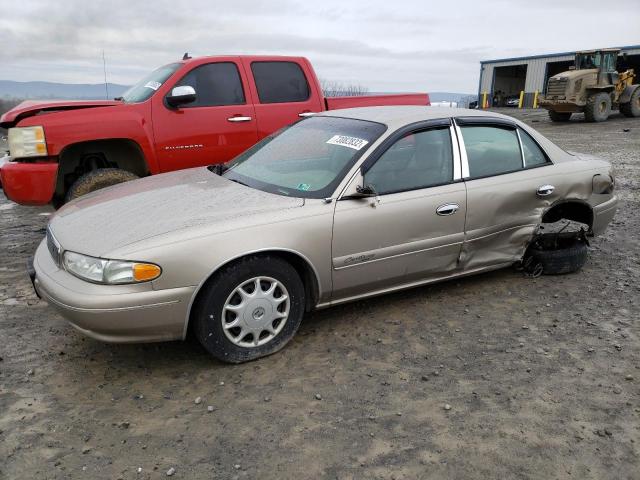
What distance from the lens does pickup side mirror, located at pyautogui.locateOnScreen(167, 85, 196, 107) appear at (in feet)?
16.8

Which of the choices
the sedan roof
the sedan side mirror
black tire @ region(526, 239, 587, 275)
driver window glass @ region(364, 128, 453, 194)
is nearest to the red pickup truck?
the sedan roof

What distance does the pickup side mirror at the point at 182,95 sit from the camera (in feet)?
16.8

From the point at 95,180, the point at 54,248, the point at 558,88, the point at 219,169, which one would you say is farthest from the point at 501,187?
the point at 558,88

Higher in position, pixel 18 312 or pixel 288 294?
pixel 288 294

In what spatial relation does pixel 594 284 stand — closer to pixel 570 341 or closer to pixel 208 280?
pixel 570 341

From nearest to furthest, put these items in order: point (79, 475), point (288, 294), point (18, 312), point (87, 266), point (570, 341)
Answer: point (79, 475) → point (87, 266) → point (288, 294) → point (570, 341) → point (18, 312)

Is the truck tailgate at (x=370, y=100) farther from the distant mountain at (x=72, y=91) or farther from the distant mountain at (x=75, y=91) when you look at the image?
the distant mountain at (x=72, y=91)

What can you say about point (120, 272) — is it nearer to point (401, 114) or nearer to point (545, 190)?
point (401, 114)

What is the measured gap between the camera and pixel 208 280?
293 centimetres

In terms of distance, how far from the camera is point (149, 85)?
18.6 ft

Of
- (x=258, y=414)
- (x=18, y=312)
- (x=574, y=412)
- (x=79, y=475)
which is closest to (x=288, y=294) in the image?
(x=258, y=414)

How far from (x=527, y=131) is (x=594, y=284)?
54.3 inches

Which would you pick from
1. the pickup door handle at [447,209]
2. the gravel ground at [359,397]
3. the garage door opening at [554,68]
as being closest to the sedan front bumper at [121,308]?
the gravel ground at [359,397]

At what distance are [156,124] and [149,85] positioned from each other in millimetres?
631
